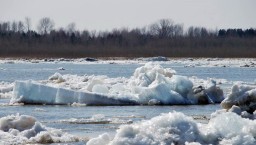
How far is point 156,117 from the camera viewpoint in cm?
1347

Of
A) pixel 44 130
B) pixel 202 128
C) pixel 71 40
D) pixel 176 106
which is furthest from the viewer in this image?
pixel 71 40

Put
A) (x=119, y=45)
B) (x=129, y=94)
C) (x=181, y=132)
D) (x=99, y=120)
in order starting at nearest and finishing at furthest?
(x=181, y=132) < (x=99, y=120) < (x=129, y=94) < (x=119, y=45)

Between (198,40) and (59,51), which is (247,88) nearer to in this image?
(59,51)

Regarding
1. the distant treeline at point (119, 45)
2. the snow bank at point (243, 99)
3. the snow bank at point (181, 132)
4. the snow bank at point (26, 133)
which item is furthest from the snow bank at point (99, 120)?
the distant treeline at point (119, 45)

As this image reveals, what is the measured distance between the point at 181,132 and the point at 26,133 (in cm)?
325

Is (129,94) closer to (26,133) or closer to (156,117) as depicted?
(26,133)

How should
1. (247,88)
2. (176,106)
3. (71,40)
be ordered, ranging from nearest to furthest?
(247,88) < (176,106) < (71,40)

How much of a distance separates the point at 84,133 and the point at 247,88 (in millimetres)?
4387

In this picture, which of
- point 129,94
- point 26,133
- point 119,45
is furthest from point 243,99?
point 119,45

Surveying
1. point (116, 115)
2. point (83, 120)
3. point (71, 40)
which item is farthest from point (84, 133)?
point (71, 40)

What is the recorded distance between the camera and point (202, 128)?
13.8 meters

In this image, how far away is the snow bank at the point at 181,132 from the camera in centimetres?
1275

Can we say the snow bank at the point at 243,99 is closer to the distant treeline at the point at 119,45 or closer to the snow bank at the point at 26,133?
the snow bank at the point at 26,133

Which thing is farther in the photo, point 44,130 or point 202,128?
point 44,130
